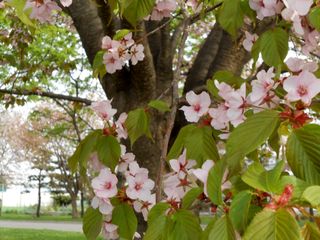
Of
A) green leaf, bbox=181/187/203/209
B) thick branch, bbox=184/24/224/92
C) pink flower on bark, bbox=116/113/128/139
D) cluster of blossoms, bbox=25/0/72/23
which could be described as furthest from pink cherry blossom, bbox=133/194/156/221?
thick branch, bbox=184/24/224/92

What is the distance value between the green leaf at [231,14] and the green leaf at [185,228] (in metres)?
0.57

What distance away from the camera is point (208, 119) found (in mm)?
1260

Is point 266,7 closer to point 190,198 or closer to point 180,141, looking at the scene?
point 180,141

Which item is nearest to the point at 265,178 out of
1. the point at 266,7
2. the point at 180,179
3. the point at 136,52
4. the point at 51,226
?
the point at 180,179

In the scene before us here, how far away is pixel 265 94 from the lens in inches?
42.2

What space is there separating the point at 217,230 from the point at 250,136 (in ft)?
0.63

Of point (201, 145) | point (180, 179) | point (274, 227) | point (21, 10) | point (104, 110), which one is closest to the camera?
point (274, 227)

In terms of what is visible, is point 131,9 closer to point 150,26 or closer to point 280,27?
point 280,27

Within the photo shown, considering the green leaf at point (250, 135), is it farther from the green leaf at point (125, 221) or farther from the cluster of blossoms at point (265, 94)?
the green leaf at point (125, 221)

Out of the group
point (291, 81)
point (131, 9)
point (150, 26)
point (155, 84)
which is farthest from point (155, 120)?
point (291, 81)

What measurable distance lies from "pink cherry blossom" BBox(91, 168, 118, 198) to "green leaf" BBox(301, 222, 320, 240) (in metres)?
0.65

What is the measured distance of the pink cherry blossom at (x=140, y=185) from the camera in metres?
1.37

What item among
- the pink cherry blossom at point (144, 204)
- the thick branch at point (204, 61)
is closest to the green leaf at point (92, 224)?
the pink cherry blossom at point (144, 204)

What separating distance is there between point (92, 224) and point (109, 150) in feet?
0.74
